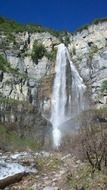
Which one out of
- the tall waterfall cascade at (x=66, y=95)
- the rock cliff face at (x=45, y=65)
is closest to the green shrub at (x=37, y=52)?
the rock cliff face at (x=45, y=65)

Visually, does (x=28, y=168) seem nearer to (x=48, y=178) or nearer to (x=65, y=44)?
(x=48, y=178)

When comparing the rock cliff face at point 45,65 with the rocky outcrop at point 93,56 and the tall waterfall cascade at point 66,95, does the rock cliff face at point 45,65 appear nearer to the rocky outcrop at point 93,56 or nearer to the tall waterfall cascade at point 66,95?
the rocky outcrop at point 93,56

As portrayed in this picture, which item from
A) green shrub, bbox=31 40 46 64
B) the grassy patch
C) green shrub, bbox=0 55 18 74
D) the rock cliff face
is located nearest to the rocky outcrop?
the rock cliff face

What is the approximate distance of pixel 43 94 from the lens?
148 ft

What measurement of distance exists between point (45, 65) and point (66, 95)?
7949 mm

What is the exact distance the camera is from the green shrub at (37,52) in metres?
50.1

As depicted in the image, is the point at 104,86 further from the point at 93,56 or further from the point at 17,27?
the point at 17,27

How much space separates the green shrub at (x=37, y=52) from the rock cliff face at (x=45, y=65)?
0.57 m

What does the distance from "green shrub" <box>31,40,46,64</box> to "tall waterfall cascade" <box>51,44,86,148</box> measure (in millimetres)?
4488

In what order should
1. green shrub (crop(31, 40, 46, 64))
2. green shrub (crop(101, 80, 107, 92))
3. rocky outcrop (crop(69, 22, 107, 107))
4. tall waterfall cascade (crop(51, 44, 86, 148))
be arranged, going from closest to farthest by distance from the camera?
tall waterfall cascade (crop(51, 44, 86, 148))
green shrub (crop(101, 80, 107, 92))
rocky outcrop (crop(69, 22, 107, 107))
green shrub (crop(31, 40, 46, 64))

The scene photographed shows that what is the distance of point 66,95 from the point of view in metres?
43.4

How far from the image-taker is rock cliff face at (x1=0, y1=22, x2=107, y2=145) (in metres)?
44.9

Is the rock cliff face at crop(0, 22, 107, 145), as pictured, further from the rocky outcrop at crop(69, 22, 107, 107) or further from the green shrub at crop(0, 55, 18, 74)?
the green shrub at crop(0, 55, 18, 74)

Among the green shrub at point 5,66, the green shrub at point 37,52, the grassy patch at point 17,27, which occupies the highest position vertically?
the grassy patch at point 17,27
